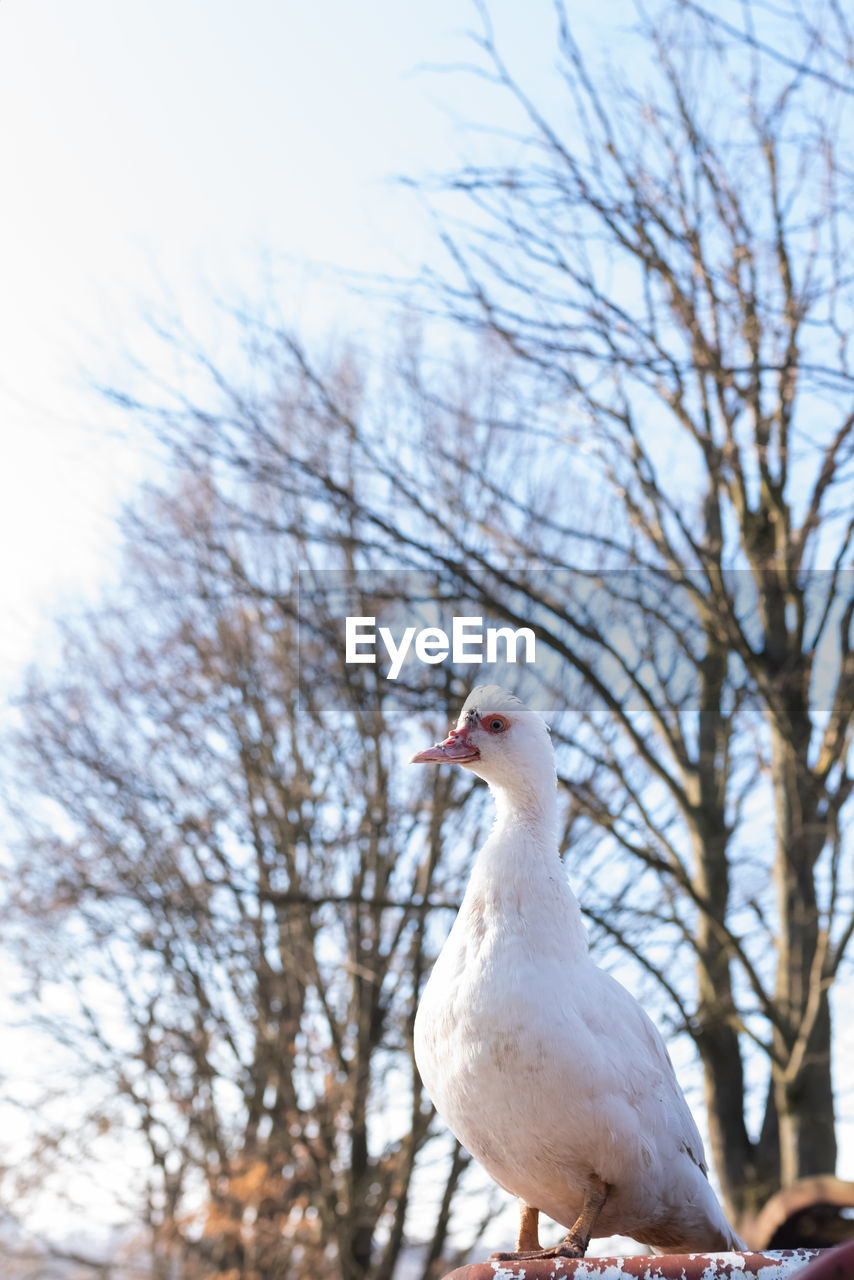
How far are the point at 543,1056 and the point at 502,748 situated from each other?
1.56 feet

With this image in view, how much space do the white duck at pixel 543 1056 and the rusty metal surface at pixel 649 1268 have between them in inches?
6.6

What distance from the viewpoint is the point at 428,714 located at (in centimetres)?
812

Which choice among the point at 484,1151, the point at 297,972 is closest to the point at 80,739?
the point at 297,972

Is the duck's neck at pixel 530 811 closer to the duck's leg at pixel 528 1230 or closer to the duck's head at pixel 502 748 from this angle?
the duck's head at pixel 502 748

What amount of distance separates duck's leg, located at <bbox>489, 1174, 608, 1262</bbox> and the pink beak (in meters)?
0.61

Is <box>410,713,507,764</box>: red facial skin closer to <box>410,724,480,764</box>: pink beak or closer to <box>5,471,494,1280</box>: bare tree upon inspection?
<box>410,724,480,764</box>: pink beak

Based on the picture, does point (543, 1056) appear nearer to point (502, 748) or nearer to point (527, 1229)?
point (527, 1229)

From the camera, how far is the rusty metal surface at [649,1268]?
4.44ft

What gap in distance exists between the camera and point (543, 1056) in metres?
1.59

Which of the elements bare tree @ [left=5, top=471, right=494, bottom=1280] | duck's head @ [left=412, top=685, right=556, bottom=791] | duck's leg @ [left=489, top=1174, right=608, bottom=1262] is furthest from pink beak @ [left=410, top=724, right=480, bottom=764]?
bare tree @ [left=5, top=471, right=494, bottom=1280]

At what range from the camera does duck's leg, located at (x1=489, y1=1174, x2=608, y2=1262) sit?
5.08ft

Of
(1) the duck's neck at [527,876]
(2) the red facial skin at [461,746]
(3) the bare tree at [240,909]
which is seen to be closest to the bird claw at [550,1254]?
(1) the duck's neck at [527,876]

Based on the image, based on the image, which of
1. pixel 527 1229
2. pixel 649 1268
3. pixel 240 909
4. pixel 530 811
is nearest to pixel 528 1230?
pixel 527 1229

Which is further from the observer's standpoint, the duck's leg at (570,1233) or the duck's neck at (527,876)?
the duck's neck at (527,876)
